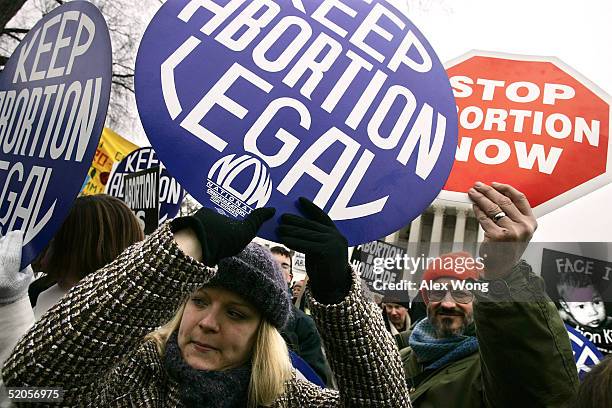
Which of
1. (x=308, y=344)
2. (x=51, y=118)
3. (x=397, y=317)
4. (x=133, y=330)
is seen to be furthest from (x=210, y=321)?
(x=308, y=344)

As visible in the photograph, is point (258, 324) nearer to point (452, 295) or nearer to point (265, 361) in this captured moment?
point (265, 361)

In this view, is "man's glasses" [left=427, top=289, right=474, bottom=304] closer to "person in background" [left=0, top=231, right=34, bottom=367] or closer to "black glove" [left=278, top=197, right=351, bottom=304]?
"black glove" [left=278, top=197, right=351, bottom=304]

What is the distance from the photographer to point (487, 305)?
152 centimetres

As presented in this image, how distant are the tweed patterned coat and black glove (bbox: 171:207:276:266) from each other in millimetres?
34

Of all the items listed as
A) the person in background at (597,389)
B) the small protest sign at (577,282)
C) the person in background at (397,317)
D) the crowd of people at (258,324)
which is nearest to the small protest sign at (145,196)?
the crowd of people at (258,324)

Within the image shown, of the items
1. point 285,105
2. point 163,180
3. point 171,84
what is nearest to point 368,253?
point 285,105

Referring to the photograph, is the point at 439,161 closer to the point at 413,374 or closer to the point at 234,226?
the point at 234,226

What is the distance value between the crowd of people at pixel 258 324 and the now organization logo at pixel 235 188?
0.05 metres

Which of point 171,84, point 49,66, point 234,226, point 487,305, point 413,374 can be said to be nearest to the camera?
point 234,226

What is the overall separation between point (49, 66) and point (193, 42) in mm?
520

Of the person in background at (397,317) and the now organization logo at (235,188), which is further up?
the person in background at (397,317)

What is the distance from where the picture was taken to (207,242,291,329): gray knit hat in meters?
1.59

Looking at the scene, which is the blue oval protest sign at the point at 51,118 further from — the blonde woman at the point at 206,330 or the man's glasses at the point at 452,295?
the man's glasses at the point at 452,295

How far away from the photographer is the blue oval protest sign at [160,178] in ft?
7.57
